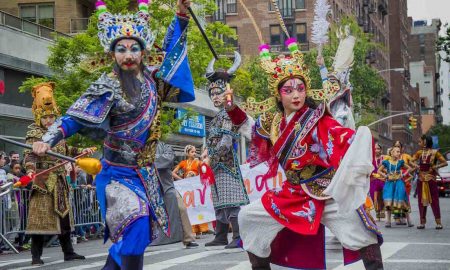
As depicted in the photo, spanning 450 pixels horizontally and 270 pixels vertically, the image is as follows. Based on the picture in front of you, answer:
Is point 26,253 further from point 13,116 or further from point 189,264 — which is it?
point 13,116

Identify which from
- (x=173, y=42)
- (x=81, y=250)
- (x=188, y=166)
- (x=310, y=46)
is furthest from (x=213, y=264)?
(x=310, y=46)

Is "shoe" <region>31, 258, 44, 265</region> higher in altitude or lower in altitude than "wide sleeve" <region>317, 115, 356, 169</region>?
lower

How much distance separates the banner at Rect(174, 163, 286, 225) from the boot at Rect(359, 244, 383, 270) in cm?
978

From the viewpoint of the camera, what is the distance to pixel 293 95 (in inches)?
279

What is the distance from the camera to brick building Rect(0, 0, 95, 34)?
32.7 m

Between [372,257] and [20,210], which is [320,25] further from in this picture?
[20,210]

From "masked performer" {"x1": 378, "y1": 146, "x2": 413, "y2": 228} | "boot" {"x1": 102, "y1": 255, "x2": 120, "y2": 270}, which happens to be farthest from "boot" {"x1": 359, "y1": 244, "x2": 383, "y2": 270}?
"masked performer" {"x1": 378, "y1": 146, "x2": 413, "y2": 228}

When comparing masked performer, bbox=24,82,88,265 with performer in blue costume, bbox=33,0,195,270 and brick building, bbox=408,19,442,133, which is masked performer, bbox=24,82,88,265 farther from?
brick building, bbox=408,19,442,133

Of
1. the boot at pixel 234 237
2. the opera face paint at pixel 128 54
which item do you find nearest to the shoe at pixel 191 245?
the boot at pixel 234 237

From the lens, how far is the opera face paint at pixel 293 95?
7051 mm

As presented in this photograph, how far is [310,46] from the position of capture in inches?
2371

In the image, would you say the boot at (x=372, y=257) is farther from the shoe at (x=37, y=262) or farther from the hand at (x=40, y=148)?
the shoe at (x=37, y=262)

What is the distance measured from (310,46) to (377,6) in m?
35.9

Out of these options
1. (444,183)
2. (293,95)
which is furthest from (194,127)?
(293,95)
